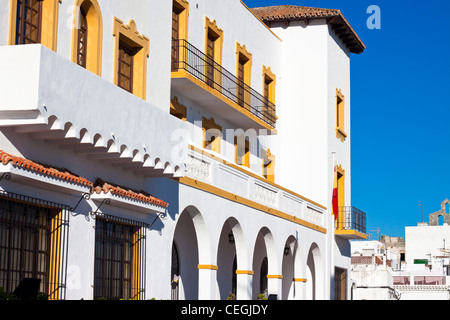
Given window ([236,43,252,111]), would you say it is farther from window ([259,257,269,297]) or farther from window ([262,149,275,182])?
window ([259,257,269,297])

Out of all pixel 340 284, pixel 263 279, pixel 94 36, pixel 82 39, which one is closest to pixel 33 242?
pixel 82 39

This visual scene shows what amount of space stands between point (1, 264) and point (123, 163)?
3.60m

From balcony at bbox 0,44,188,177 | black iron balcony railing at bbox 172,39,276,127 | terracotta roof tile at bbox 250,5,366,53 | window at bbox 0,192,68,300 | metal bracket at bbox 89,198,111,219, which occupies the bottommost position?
window at bbox 0,192,68,300

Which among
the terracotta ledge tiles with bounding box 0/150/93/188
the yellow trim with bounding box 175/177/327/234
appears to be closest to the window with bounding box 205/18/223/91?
the yellow trim with bounding box 175/177/327/234

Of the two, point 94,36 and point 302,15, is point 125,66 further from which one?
point 302,15

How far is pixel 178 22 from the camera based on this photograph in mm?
21375

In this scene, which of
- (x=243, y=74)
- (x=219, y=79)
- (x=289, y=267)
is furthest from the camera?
(x=289, y=267)

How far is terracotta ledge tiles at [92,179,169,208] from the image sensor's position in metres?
13.9

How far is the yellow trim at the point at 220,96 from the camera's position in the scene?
20062 millimetres

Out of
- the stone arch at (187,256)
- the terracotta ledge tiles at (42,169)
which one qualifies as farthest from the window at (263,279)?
the terracotta ledge tiles at (42,169)

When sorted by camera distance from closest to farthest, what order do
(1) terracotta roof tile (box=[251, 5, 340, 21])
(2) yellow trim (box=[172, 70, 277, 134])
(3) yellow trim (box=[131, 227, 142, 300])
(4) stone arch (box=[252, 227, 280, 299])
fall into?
(3) yellow trim (box=[131, 227, 142, 300])
(2) yellow trim (box=[172, 70, 277, 134])
(4) stone arch (box=[252, 227, 280, 299])
(1) terracotta roof tile (box=[251, 5, 340, 21])

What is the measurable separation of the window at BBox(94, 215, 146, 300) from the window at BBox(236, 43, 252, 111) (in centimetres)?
970

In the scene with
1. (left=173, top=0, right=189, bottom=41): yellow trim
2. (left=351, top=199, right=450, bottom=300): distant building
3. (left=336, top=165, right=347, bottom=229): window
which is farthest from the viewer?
(left=351, top=199, right=450, bottom=300): distant building

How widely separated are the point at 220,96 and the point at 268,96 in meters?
6.25
